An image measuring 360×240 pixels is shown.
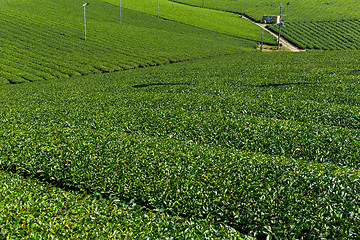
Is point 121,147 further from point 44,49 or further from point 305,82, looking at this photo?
point 44,49

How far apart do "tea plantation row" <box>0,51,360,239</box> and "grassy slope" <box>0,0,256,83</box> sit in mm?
34865

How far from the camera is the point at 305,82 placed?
1297 inches

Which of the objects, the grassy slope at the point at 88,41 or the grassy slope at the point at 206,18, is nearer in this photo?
the grassy slope at the point at 88,41

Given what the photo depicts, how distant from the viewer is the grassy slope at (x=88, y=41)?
59.6 metres

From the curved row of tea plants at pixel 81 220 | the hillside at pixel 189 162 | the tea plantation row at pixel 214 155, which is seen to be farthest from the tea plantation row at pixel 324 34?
the curved row of tea plants at pixel 81 220

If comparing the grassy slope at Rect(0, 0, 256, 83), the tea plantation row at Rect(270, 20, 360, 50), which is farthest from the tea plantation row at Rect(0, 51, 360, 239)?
the tea plantation row at Rect(270, 20, 360, 50)

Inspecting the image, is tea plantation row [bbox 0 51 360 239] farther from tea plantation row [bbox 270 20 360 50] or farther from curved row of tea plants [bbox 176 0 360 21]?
curved row of tea plants [bbox 176 0 360 21]

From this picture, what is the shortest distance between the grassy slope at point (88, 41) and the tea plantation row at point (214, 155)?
3486 cm

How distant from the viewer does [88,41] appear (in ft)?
266

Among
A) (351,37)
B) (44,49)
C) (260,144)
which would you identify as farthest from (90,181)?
(351,37)

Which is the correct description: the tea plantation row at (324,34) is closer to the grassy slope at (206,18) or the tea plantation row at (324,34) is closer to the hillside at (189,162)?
the grassy slope at (206,18)

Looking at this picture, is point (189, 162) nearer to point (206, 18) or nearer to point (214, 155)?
point (214, 155)

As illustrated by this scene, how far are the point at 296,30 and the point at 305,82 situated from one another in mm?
97306

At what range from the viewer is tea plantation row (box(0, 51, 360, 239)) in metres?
11.1
